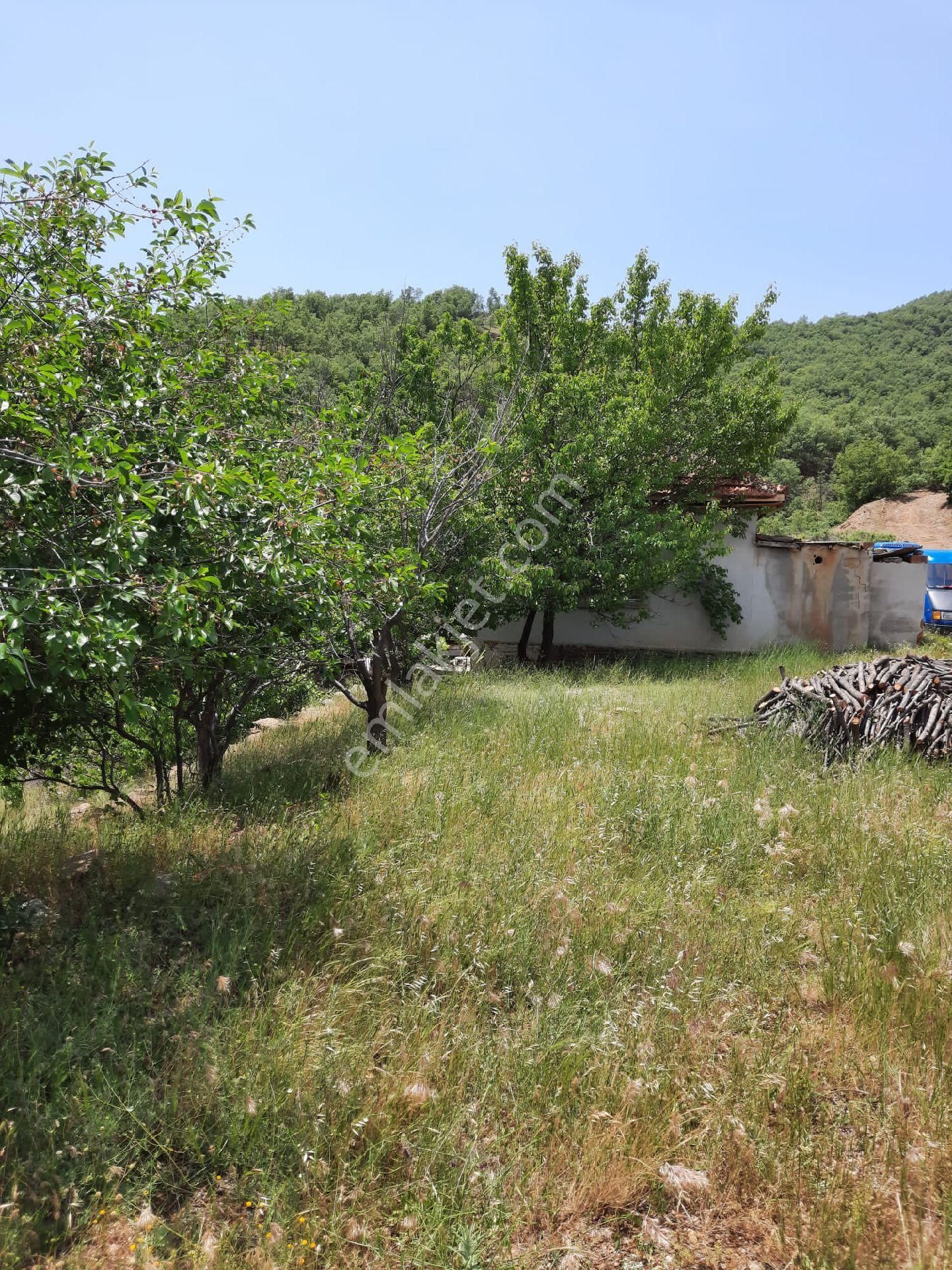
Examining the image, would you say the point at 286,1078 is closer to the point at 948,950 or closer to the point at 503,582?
the point at 948,950

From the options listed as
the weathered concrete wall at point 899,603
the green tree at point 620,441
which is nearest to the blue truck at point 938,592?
the weathered concrete wall at point 899,603

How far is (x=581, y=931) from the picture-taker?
3.67 meters

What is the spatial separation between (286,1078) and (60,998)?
1072 millimetres

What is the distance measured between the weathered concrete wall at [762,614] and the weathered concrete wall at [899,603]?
26 cm

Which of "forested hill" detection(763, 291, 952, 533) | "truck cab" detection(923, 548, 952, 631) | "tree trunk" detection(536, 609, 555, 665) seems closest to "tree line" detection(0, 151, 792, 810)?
"tree trunk" detection(536, 609, 555, 665)

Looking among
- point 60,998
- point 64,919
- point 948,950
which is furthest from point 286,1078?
Answer: point 948,950

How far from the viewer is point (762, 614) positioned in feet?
51.4

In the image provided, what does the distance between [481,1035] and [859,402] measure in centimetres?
6839

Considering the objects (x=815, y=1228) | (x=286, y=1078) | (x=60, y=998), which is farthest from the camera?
(x=60, y=998)

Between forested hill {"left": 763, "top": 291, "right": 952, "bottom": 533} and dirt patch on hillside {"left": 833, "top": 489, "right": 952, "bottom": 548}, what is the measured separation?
3.01 feet

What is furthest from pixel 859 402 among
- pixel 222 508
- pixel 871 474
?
pixel 222 508

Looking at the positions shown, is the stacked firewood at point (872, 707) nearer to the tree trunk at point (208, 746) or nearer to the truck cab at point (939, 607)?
the tree trunk at point (208, 746)

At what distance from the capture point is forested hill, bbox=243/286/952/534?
163 ft

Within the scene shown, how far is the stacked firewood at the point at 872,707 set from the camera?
646 centimetres
